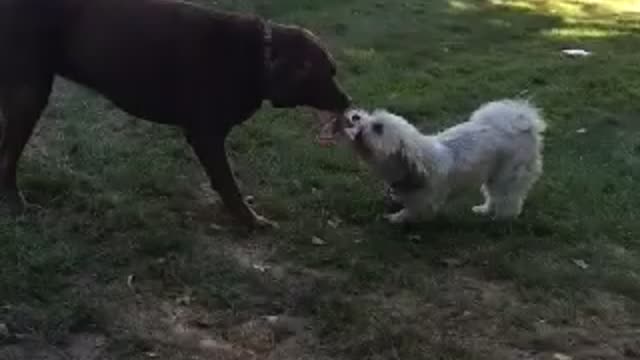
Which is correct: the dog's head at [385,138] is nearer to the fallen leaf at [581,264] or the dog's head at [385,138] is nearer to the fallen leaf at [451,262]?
the fallen leaf at [451,262]

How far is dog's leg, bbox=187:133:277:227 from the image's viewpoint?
6.12m

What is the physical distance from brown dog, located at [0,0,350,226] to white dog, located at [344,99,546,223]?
0.35m

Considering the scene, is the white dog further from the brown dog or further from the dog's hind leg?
the brown dog

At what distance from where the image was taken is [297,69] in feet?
19.5

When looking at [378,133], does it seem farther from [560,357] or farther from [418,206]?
[560,357]

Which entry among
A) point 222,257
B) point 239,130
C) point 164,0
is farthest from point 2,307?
point 239,130

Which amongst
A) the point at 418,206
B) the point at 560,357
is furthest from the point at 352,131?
the point at 560,357

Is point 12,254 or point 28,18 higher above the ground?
point 28,18

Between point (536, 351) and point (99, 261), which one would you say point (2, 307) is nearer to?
point (99, 261)

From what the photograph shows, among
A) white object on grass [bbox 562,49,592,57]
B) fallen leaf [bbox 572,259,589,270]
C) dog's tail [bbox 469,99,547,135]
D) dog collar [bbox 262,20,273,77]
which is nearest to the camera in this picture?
dog collar [bbox 262,20,273,77]

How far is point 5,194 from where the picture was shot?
6.19 m

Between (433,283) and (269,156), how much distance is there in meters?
2.33

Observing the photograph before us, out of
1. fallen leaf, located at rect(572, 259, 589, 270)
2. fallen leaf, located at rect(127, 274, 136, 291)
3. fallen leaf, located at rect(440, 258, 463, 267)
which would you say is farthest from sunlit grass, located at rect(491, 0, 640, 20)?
fallen leaf, located at rect(127, 274, 136, 291)

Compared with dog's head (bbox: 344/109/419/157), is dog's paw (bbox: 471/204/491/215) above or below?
below
